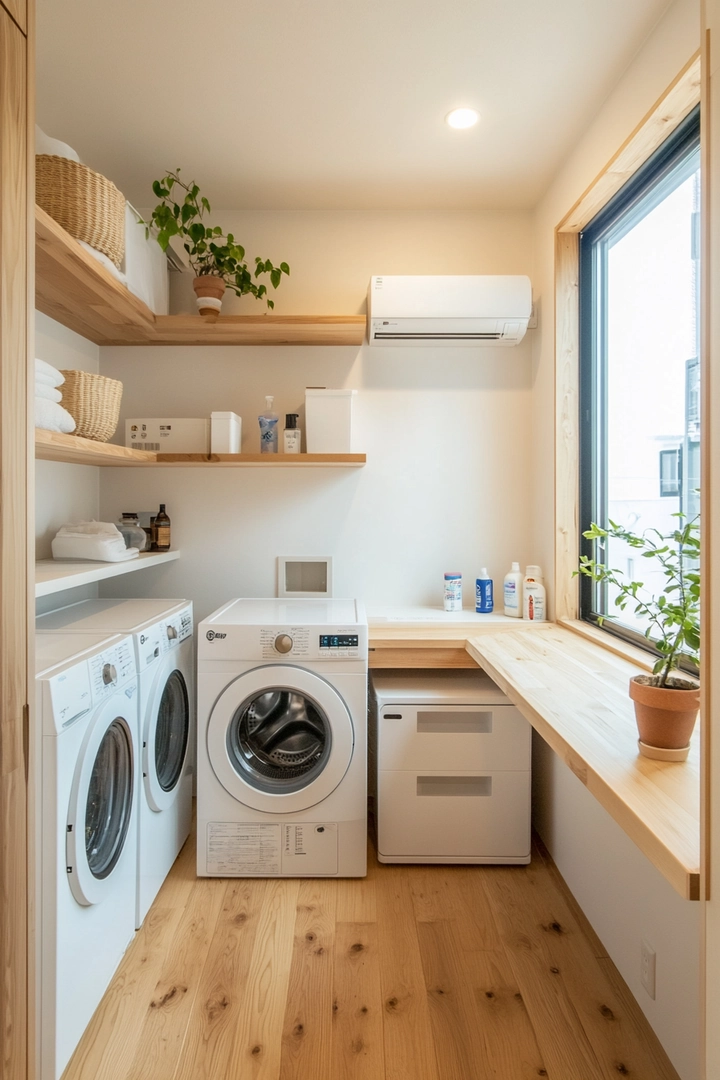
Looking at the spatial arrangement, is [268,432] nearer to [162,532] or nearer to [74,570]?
[162,532]

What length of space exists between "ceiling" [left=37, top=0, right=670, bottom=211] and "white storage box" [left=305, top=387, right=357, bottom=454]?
84 cm

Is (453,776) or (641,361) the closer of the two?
(641,361)

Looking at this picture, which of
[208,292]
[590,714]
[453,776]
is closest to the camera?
[590,714]

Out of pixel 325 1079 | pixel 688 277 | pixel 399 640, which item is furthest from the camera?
pixel 399 640

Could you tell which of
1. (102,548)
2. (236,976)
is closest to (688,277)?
(102,548)

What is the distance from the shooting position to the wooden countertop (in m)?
0.92

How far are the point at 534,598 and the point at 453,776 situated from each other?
0.78 metres

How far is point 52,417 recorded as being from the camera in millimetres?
1615

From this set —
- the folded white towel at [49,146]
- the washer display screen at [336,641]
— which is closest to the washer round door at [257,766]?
the washer display screen at [336,641]

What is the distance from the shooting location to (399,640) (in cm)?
224

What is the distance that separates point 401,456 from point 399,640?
891 mm

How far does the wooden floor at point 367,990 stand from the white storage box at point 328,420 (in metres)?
1.63

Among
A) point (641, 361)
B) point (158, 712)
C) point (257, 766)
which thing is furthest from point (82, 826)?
point (641, 361)

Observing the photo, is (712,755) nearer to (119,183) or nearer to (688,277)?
(688,277)
